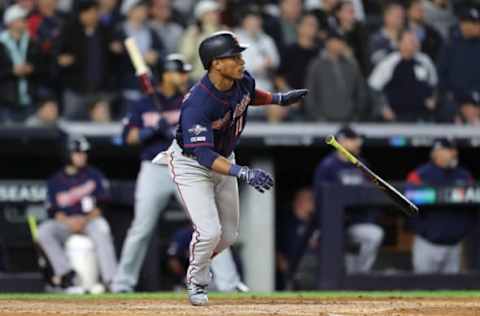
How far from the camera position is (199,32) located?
14117 mm

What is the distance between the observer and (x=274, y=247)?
14000mm

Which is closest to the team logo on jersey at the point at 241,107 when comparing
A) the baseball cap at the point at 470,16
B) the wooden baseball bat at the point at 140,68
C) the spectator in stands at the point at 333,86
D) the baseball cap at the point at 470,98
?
the wooden baseball bat at the point at 140,68

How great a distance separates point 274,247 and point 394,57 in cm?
232

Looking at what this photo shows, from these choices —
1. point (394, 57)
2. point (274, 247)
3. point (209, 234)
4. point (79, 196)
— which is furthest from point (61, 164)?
point (209, 234)

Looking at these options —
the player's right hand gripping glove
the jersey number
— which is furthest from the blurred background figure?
the player's right hand gripping glove

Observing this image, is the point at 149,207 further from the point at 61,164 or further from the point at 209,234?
the point at 209,234

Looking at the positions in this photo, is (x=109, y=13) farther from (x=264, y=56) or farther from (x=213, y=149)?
(x=213, y=149)

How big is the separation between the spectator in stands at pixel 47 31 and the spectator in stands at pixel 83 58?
0.29 ft

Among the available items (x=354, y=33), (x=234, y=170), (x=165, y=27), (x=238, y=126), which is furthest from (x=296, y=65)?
(x=234, y=170)

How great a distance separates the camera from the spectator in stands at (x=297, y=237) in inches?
539

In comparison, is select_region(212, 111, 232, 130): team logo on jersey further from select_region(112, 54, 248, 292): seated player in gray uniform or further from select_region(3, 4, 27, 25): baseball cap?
select_region(3, 4, 27, 25): baseball cap

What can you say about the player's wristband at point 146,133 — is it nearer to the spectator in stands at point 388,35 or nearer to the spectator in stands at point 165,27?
the spectator in stands at point 165,27

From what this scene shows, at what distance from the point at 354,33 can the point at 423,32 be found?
3.01 feet

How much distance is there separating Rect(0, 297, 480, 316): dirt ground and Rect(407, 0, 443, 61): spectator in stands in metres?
5.55
